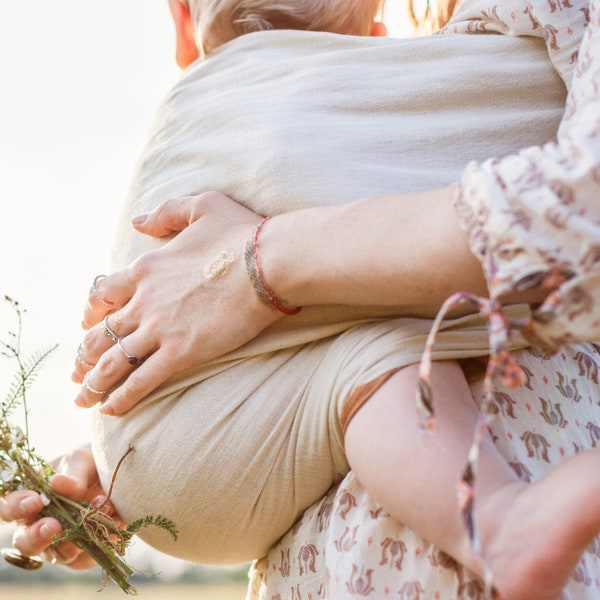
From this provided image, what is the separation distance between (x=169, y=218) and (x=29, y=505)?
0.50 meters

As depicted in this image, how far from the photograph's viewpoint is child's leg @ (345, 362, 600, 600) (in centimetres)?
91

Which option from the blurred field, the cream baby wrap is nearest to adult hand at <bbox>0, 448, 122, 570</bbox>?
the cream baby wrap

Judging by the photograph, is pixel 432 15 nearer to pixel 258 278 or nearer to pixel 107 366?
pixel 258 278

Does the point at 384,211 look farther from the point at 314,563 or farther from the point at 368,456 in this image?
the point at 314,563

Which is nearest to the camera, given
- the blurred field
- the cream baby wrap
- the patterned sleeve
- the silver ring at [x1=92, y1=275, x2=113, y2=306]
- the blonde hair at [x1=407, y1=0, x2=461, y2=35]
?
the patterned sleeve

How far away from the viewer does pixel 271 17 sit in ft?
5.49

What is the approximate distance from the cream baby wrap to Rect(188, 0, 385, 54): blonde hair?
0.75 ft

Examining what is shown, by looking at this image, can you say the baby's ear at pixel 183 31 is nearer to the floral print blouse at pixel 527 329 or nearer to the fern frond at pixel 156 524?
the floral print blouse at pixel 527 329

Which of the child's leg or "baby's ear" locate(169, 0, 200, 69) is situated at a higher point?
"baby's ear" locate(169, 0, 200, 69)

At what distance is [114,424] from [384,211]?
572mm

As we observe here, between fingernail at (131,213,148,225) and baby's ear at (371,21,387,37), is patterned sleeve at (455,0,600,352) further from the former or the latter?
baby's ear at (371,21,387,37)

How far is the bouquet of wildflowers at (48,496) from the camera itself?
138 cm

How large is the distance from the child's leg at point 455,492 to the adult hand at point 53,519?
512 millimetres

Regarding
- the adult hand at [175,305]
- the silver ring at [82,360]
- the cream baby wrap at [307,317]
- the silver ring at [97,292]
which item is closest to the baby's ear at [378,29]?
the cream baby wrap at [307,317]
